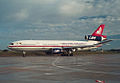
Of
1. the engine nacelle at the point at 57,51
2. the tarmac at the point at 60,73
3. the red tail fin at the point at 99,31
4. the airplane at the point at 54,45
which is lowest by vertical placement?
the tarmac at the point at 60,73

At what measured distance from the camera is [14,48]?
40.6 meters

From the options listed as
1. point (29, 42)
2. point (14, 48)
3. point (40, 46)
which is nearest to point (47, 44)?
point (40, 46)

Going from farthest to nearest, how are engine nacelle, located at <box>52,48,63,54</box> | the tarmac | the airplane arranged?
engine nacelle, located at <box>52,48,63,54</box>, the airplane, the tarmac

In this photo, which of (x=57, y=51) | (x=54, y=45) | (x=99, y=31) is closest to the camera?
(x=57, y=51)

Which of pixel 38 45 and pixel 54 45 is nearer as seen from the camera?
pixel 38 45

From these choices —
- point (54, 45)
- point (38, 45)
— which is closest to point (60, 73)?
point (38, 45)

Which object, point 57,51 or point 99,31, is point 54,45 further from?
point 99,31

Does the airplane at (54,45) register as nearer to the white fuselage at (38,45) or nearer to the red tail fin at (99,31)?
the white fuselage at (38,45)

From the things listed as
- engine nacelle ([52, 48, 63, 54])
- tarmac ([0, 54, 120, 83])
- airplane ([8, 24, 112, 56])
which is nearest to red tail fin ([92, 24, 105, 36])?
airplane ([8, 24, 112, 56])

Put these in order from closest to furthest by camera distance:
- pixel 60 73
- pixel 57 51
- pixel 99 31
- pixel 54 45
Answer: pixel 60 73
pixel 57 51
pixel 54 45
pixel 99 31

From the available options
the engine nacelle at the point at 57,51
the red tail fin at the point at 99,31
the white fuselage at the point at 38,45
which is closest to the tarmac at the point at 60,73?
the white fuselage at the point at 38,45

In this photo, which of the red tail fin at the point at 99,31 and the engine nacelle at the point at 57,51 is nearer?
the engine nacelle at the point at 57,51

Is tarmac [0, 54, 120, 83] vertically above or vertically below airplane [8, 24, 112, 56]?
below

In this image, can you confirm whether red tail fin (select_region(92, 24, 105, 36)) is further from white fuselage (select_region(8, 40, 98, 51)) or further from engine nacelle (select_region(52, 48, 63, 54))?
engine nacelle (select_region(52, 48, 63, 54))
